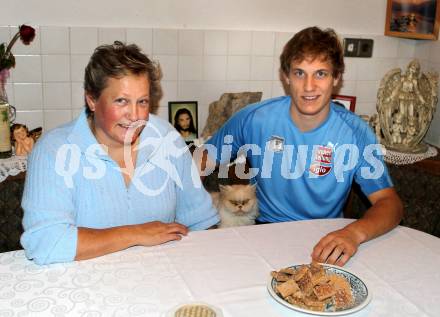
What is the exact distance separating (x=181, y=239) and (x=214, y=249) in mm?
106

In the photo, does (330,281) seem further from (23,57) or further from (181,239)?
(23,57)

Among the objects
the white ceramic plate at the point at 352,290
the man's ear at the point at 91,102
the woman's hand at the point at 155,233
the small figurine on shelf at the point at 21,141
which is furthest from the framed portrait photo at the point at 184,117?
the white ceramic plate at the point at 352,290

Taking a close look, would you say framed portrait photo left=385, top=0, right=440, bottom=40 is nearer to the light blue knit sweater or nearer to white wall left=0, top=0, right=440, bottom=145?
white wall left=0, top=0, right=440, bottom=145

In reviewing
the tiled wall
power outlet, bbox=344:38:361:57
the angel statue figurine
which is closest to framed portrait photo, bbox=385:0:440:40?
the tiled wall

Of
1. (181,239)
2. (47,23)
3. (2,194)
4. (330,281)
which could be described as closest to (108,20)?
(47,23)

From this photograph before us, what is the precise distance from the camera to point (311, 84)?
1746mm

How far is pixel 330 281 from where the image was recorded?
1192 millimetres

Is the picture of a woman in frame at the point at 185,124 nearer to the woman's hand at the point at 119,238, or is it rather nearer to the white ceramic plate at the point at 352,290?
the woman's hand at the point at 119,238

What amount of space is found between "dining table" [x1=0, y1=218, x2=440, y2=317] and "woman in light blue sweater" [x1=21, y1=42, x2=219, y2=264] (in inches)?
2.0

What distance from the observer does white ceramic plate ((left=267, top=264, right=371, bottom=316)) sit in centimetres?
108

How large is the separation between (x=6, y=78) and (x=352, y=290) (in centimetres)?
188

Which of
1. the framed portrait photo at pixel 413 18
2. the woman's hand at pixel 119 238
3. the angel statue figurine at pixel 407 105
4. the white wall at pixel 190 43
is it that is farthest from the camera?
the framed portrait photo at pixel 413 18

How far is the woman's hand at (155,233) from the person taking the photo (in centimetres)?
136

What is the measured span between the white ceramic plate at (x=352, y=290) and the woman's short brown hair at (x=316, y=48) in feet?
2.50
